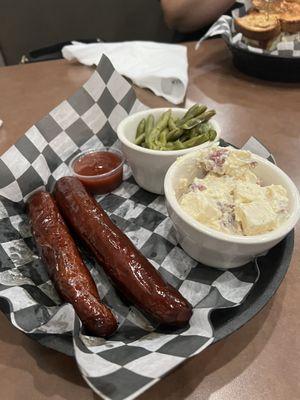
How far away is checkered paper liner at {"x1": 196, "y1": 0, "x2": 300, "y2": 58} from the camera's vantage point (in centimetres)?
193

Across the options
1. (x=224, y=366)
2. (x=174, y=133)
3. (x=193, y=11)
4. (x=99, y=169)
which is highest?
(x=193, y=11)

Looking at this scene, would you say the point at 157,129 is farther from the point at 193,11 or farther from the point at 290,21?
the point at 193,11

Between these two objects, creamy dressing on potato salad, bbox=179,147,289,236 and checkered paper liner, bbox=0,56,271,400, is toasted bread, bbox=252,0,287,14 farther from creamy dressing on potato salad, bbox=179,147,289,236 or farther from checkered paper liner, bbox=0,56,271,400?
creamy dressing on potato salad, bbox=179,147,289,236

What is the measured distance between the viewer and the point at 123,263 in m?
1.00

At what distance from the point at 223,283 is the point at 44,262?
50 centimetres

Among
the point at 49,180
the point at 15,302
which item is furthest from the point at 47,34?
the point at 15,302

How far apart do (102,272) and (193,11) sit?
218cm

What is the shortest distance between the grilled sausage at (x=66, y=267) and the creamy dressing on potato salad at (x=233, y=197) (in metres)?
0.33

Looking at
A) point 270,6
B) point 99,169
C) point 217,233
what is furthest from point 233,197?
point 270,6

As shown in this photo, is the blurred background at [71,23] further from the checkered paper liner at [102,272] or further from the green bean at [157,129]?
the green bean at [157,129]

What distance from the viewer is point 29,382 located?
883mm

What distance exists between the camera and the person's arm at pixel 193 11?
8.54 ft

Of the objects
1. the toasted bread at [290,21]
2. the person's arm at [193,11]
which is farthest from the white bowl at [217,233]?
the person's arm at [193,11]

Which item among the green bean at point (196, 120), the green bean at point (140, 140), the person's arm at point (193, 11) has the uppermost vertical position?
the person's arm at point (193, 11)
